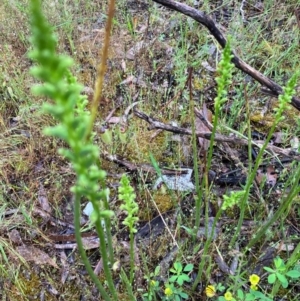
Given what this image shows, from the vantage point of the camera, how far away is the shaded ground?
157 centimetres

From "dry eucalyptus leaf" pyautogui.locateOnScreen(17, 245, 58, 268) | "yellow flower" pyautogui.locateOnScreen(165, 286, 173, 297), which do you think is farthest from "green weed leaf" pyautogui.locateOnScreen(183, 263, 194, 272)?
"dry eucalyptus leaf" pyautogui.locateOnScreen(17, 245, 58, 268)

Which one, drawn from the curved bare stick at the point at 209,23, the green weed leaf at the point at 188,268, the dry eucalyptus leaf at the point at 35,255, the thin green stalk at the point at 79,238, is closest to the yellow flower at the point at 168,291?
the green weed leaf at the point at 188,268

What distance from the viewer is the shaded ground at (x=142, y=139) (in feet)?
5.16

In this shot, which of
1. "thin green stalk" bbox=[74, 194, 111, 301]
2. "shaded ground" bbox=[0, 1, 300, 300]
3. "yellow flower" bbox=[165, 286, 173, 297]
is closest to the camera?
"thin green stalk" bbox=[74, 194, 111, 301]

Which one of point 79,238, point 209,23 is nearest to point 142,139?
point 209,23

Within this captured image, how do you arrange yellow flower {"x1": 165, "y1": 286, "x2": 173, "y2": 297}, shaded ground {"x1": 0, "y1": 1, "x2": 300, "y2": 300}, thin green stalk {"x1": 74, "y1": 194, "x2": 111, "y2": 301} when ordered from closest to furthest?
thin green stalk {"x1": 74, "y1": 194, "x2": 111, "y2": 301} < yellow flower {"x1": 165, "y1": 286, "x2": 173, "y2": 297} < shaded ground {"x1": 0, "y1": 1, "x2": 300, "y2": 300}

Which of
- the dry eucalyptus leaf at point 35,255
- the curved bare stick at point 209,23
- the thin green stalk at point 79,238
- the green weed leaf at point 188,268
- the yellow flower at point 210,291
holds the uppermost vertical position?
the curved bare stick at point 209,23

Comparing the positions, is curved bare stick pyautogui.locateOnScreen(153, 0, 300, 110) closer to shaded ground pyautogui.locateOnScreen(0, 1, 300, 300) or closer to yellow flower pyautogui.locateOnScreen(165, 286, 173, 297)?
shaded ground pyautogui.locateOnScreen(0, 1, 300, 300)

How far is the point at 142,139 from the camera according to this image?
1978 mm

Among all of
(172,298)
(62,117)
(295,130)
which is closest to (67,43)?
(295,130)

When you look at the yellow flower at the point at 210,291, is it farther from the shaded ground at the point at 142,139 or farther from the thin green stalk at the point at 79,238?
the thin green stalk at the point at 79,238

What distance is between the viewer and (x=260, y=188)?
167 centimetres

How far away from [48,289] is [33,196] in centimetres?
46

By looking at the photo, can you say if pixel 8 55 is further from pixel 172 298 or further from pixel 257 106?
pixel 172 298
